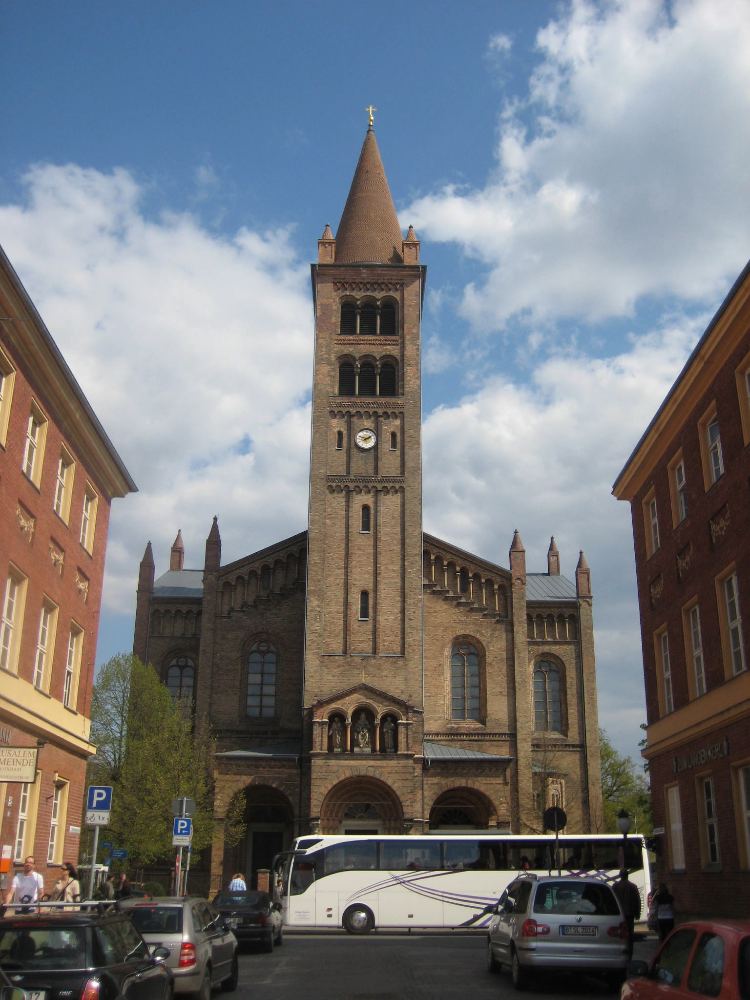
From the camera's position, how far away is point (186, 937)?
13.0m

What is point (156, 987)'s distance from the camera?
399 inches

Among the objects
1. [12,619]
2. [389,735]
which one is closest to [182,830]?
[12,619]

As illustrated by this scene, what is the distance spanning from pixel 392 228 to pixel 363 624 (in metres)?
22.2

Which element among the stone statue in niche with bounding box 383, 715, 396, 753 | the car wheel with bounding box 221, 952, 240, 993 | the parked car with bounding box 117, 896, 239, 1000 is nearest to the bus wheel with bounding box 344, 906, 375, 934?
the stone statue in niche with bounding box 383, 715, 396, 753

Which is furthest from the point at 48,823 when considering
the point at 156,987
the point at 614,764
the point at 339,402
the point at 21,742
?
the point at 614,764

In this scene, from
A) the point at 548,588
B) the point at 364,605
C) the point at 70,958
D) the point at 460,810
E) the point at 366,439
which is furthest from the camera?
the point at 548,588

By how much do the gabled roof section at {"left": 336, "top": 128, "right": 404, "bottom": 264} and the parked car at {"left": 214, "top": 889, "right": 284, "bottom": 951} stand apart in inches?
1447

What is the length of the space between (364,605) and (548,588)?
1294cm

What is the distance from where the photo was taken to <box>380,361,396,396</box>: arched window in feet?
167

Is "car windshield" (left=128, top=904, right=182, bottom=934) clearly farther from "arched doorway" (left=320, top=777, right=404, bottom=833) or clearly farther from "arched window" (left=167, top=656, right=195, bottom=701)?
"arched window" (left=167, top=656, right=195, bottom=701)

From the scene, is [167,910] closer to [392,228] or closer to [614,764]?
[392,228]

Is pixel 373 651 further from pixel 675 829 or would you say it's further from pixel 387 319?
pixel 675 829

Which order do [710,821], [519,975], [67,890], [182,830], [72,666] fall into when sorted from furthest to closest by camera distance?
[72,666] → [182,830] → [710,821] → [67,890] → [519,975]

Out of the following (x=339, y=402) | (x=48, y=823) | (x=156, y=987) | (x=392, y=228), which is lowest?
(x=156, y=987)
